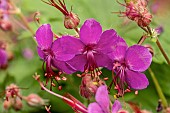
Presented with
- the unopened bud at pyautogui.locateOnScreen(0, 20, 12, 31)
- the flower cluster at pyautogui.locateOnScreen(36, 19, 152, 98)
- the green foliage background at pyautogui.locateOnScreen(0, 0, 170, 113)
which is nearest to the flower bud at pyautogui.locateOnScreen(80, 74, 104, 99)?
the flower cluster at pyautogui.locateOnScreen(36, 19, 152, 98)

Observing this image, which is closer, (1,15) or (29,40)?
(1,15)

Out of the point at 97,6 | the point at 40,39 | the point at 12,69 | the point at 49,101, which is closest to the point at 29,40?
the point at 12,69

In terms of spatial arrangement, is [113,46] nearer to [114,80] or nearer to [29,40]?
[114,80]

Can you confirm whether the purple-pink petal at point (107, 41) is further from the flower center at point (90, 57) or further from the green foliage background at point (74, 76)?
the green foliage background at point (74, 76)

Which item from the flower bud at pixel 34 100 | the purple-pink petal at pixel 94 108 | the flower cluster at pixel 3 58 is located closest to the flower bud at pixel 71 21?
the purple-pink petal at pixel 94 108

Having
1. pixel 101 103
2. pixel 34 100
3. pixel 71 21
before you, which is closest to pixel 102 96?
pixel 101 103

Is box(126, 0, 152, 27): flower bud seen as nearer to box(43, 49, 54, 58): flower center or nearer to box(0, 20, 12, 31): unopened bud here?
box(43, 49, 54, 58): flower center

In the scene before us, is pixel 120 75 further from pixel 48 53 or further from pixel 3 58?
pixel 3 58

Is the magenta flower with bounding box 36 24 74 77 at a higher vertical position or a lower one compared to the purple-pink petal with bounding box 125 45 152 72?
higher
